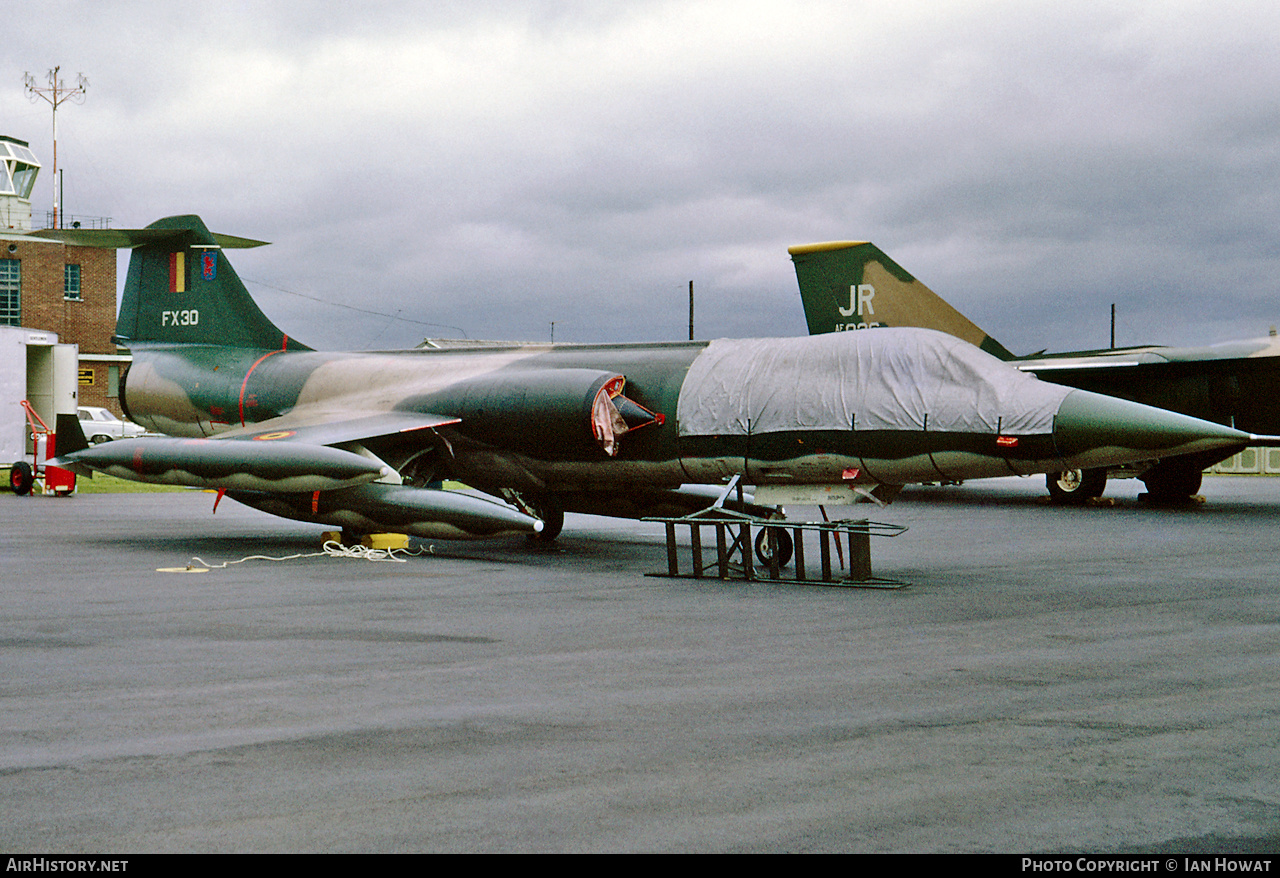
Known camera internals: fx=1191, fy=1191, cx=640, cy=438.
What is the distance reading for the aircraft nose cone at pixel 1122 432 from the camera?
10438mm

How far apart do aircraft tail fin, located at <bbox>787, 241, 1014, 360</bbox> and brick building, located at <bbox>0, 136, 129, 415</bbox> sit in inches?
1558

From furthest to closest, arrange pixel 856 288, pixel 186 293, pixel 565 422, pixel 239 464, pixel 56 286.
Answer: pixel 56 286
pixel 856 288
pixel 186 293
pixel 565 422
pixel 239 464

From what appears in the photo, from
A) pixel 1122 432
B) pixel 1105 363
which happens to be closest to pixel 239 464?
pixel 1122 432

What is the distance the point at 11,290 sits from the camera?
2077 inches

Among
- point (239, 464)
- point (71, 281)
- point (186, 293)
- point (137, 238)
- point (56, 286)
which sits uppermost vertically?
point (71, 281)

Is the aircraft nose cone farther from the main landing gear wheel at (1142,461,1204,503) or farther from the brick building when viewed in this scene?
the brick building

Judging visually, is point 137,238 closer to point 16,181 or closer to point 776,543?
point 776,543

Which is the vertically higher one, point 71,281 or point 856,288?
point 71,281

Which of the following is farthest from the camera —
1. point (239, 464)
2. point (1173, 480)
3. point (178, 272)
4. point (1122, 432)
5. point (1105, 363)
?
point (1173, 480)

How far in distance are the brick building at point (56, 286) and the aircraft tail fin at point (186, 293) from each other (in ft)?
128

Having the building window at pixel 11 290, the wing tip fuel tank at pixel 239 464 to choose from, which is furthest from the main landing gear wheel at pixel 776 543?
the building window at pixel 11 290

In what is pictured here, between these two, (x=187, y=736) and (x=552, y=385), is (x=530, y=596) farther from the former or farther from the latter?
(x=187, y=736)

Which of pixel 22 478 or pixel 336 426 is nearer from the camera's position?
pixel 336 426

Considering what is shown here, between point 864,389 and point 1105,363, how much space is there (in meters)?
12.2
